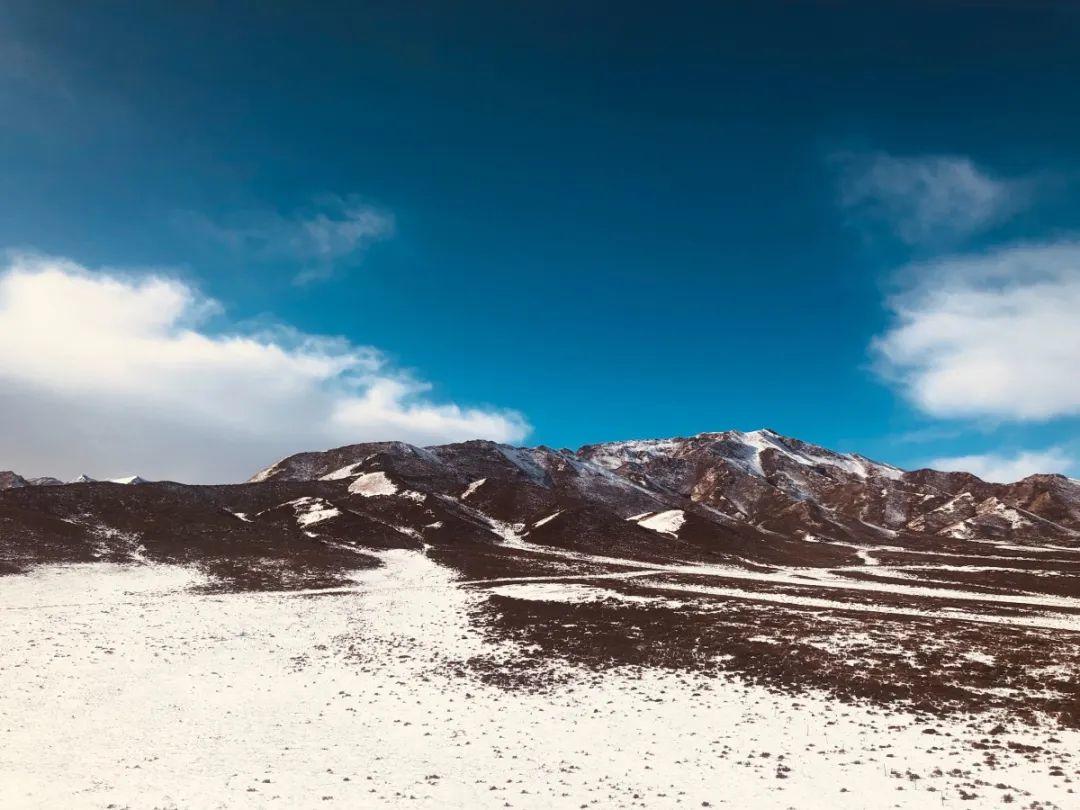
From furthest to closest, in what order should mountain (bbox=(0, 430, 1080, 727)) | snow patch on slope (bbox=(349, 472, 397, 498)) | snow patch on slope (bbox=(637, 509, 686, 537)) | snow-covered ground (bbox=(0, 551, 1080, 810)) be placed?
snow patch on slope (bbox=(349, 472, 397, 498))
snow patch on slope (bbox=(637, 509, 686, 537))
mountain (bbox=(0, 430, 1080, 727))
snow-covered ground (bbox=(0, 551, 1080, 810))

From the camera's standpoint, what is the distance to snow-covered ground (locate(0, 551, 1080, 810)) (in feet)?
53.7

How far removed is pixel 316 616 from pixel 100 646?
1339 cm

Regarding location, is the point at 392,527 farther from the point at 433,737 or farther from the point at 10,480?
the point at 10,480

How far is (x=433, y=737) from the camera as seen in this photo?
20.8 metres

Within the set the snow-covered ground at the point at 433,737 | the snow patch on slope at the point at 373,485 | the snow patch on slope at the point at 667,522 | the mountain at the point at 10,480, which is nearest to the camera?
the snow-covered ground at the point at 433,737

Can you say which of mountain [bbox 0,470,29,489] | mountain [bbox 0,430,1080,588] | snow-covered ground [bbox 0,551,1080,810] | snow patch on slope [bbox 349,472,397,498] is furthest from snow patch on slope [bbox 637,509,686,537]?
mountain [bbox 0,470,29,489]

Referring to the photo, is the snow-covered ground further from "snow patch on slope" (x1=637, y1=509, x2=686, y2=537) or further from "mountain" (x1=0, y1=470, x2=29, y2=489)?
"mountain" (x1=0, y1=470, x2=29, y2=489)

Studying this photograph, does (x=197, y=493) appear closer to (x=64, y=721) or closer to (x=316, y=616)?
(x=316, y=616)

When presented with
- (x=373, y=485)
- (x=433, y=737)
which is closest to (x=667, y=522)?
(x=373, y=485)

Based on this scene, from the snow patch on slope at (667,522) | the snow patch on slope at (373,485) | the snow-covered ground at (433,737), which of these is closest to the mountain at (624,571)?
the snow patch on slope at (667,522)

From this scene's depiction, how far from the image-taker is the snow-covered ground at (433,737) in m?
16.4

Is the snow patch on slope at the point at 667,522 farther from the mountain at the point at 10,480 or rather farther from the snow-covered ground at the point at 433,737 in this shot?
the mountain at the point at 10,480

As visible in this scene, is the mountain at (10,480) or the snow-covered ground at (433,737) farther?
the mountain at (10,480)

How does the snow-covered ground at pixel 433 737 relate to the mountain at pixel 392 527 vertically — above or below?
below
